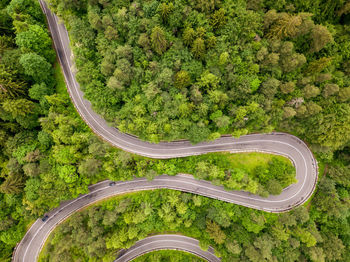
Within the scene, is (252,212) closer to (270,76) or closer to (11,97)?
(270,76)

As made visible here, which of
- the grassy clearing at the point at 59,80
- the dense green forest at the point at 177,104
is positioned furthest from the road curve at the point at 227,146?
the dense green forest at the point at 177,104

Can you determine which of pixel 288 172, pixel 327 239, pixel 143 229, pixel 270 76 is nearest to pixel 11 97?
pixel 143 229

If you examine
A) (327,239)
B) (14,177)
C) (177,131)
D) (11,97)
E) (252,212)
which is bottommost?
(327,239)

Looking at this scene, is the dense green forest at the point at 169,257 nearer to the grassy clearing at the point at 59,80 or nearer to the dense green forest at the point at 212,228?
the dense green forest at the point at 212,228

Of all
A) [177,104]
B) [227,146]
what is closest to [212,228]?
[227,146]

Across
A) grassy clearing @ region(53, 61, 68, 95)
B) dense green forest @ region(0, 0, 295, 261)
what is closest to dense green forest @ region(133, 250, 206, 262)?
dense green forest @ region(0, 0, 295, 261)

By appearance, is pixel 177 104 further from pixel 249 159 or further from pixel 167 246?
pixel 167 246
